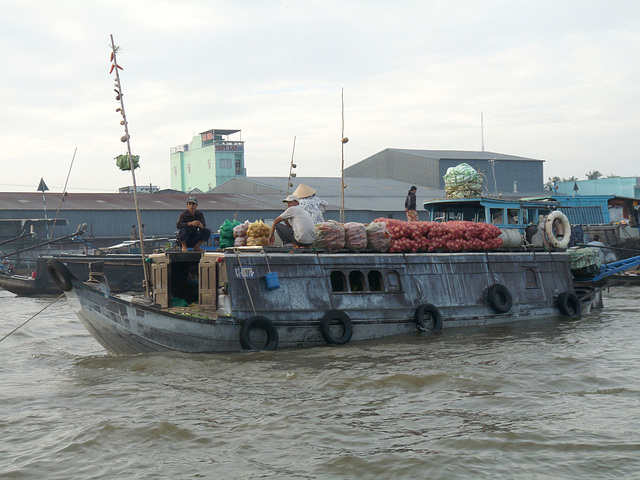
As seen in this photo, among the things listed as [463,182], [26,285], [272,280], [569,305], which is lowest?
[569,305]

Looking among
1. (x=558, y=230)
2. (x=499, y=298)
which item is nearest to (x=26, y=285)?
(x=499, y=298)

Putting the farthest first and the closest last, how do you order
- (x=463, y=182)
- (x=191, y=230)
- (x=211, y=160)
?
(x=211, y=160) → (x=463, y=182) → (x=191, y=230)

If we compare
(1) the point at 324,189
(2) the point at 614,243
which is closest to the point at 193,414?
(2) the point at 614,243

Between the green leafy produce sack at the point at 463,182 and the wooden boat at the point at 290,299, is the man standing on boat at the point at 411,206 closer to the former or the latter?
the green leafy produce sack at the point at 463,182

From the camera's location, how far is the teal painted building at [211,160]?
6194 cm

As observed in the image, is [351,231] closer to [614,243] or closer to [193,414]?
[193,414]

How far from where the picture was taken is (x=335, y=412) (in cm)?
810

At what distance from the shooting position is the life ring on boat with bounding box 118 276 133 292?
24.8 meters

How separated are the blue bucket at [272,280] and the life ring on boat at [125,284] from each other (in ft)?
49.4

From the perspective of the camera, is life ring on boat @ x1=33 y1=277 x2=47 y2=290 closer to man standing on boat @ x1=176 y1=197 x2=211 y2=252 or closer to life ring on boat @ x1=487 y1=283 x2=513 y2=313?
man standing on boat @ x1=176 y1=197 x2=211 y2=252

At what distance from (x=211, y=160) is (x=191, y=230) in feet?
169

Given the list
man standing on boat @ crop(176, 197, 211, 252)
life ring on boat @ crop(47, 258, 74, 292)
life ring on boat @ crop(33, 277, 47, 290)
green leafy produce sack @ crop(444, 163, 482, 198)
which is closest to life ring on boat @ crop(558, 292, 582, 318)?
green leafy produce sack @ crop(444, 163, 482, 198)

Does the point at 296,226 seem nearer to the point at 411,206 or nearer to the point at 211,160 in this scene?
the point at 411,206

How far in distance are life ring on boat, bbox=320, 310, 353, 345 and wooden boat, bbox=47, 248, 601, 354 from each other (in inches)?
0.7
